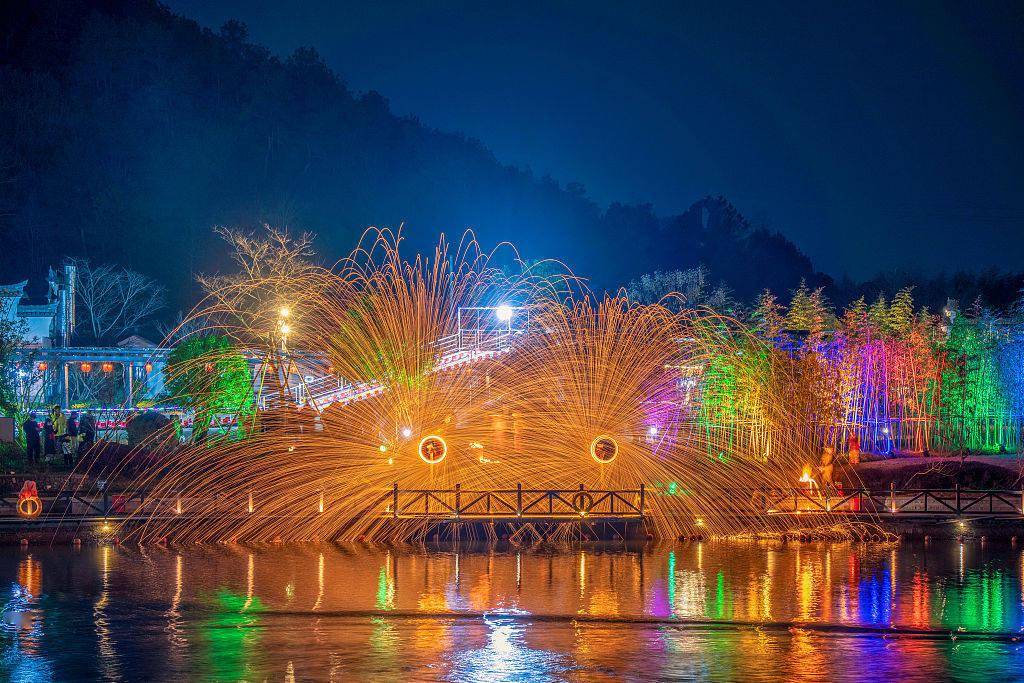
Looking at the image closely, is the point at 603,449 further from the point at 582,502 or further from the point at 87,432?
the point at 87,432

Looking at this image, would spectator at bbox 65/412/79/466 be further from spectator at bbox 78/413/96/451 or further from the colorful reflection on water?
the colorful reflection on water

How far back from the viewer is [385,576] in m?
19.5

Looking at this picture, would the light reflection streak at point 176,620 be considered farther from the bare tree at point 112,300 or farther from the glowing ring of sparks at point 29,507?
the bare tree at point 112,300

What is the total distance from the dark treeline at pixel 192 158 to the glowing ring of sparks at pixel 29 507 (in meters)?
55.3

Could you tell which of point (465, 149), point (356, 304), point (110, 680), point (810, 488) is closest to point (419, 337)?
point (356, 304)

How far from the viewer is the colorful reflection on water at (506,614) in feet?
41.4

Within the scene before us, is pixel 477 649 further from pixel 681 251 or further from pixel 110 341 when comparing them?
pixel 681 251

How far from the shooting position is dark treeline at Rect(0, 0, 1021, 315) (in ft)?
262

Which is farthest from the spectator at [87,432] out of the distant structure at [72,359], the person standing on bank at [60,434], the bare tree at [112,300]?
the bare tree at [112,300]

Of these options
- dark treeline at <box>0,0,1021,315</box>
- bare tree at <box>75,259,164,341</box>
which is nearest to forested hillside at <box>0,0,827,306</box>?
dark treeline at <box>0,0,1021,315</box>

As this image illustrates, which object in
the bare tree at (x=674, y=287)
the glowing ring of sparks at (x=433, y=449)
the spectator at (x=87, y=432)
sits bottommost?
the glowing ring of sparks at (x=433, y=449)

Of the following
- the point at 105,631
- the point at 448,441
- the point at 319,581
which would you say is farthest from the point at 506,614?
the point at 448,441

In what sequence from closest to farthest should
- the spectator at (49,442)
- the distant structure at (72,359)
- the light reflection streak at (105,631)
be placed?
1. the light reflection streak at (105,631)
2. the spectator at (49,442)
3. the distant structure at (72,359)

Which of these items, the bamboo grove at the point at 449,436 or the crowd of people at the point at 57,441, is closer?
the bamboo grove at the point at 449,436
